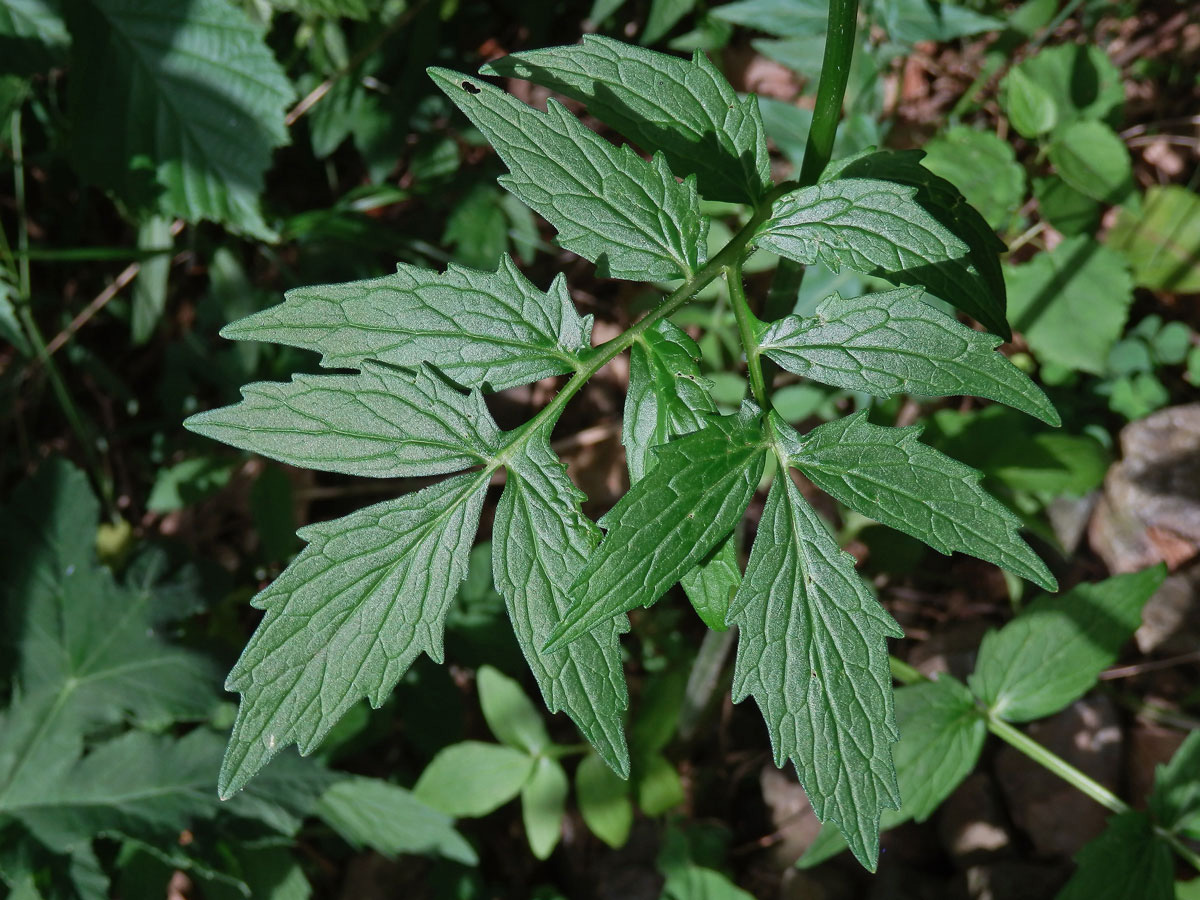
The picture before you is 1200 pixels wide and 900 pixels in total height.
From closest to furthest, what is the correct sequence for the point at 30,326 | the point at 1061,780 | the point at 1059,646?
the point at 1059,646 → the point at 1061,780 → the point at 30,326

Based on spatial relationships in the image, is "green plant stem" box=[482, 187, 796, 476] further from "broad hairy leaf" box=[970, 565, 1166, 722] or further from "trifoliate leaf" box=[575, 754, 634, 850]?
"trifoliate leaf" box=[575, 754, 634, 850]

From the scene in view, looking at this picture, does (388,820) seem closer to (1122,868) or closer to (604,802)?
(604,802)

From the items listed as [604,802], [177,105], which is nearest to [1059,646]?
[604,802]

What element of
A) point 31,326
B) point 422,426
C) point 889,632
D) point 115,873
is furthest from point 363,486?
point 889,632

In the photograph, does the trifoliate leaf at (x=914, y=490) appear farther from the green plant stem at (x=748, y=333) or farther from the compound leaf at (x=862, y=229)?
the compound leaf at (x=862, y=229)

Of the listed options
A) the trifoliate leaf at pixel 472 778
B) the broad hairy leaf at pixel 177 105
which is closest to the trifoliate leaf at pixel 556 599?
the trifoliate leaf at pixel 472 778

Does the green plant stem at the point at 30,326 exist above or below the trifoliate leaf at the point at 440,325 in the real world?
below

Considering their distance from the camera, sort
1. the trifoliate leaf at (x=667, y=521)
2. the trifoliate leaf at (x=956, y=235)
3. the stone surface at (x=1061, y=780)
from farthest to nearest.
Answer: the stone surface at (x=1061, y=780) → the trifoliate leaf at (x=956, y=235) → the trifoliate leaf at (x=667, y=521)
